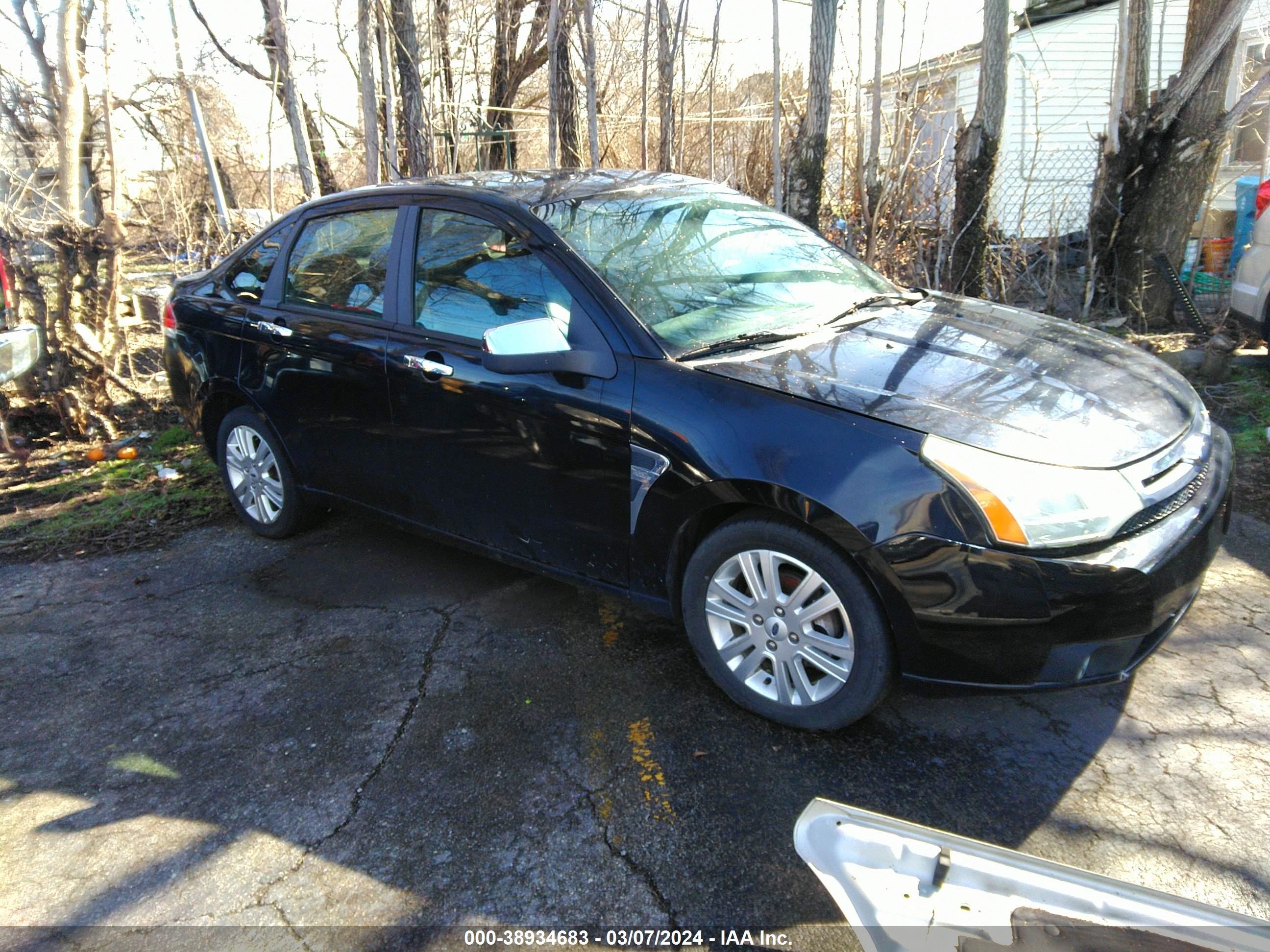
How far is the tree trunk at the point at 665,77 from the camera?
335 inches

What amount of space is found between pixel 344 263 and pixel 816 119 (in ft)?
14.5

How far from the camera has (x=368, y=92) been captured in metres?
8.03

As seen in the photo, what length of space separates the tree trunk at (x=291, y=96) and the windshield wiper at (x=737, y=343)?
21.0 feet

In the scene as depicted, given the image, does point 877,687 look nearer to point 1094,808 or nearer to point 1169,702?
point 1094,808

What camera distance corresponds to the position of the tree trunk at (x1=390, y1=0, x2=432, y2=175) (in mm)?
8500

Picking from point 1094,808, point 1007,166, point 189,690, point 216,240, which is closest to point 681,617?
point 1094,808

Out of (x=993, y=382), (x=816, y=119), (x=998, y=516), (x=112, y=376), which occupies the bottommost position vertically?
(x=112, y=376)

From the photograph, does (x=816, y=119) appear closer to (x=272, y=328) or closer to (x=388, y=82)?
(x=388, y=82)

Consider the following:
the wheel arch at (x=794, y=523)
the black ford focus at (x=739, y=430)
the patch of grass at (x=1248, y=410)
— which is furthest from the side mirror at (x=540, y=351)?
the patch of grass at (x=1248, y=410)

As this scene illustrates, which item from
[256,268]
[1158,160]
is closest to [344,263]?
[256,268]

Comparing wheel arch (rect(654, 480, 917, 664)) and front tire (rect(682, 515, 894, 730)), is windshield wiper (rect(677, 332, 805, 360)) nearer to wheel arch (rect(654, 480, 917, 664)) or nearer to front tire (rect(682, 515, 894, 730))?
wheel arch (rect(654, 480, 917, 664))

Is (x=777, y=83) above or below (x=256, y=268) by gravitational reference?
above

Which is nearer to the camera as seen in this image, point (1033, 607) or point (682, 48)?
point (1033, 607)

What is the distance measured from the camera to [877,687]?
9.11 feet
